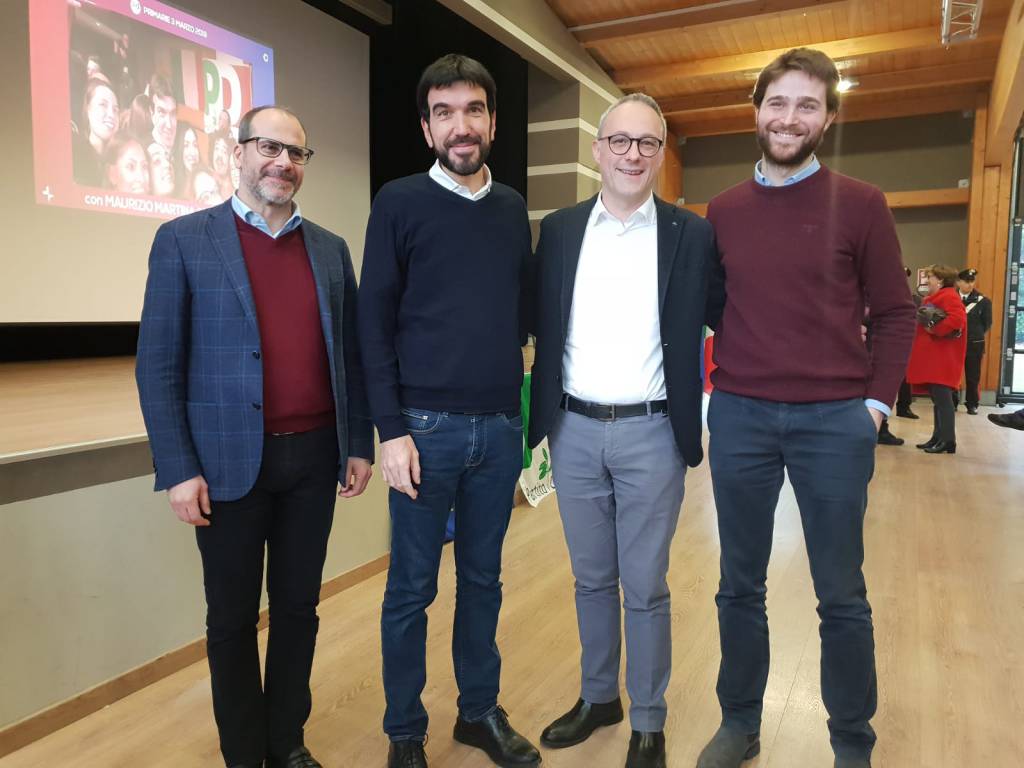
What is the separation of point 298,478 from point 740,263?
109cm

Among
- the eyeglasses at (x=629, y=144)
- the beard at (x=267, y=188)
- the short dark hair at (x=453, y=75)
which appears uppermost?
the short dark hair at (x=453, y=75)

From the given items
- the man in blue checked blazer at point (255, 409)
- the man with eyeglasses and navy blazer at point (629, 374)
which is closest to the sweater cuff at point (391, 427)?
the man in blue checked blazer at point (255, 409)

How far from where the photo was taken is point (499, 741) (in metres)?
1.83

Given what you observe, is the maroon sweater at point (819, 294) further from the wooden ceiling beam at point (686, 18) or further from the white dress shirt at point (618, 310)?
the wooden ceiling beam at point (686, 18)

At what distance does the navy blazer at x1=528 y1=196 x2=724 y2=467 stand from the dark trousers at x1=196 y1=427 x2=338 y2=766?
54cm

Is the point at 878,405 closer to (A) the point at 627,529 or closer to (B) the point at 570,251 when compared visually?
(A) the point at 627,529

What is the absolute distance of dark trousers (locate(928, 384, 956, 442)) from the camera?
5.73 m

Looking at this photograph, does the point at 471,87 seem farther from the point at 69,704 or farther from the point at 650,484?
the point at 69,704

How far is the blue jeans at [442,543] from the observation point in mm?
1673

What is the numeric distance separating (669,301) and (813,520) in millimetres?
583

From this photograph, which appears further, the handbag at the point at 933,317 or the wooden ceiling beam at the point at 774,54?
the wooden ceiling beam at the point at 774,54

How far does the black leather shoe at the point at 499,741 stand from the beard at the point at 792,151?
4.82 feet

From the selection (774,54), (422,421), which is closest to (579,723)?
(422,421)

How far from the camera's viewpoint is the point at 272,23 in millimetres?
4883
